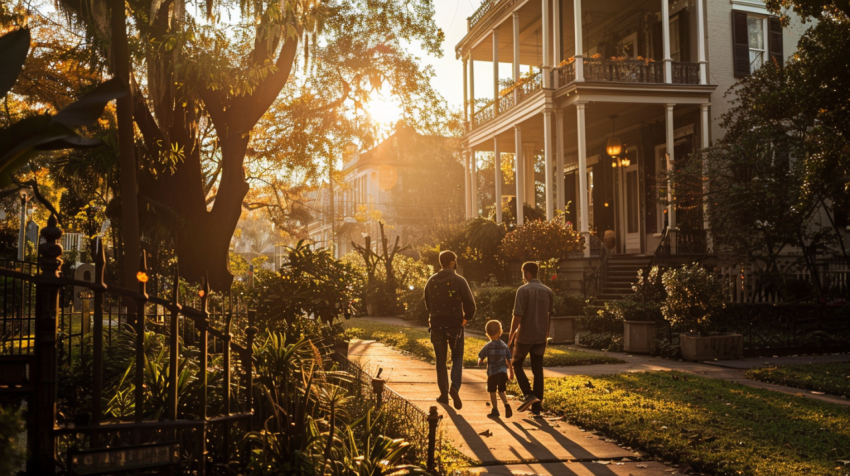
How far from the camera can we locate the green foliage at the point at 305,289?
9.80 m

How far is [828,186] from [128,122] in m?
14.8

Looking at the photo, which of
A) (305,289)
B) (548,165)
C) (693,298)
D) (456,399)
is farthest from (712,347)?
(548,165)

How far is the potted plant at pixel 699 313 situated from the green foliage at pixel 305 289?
661 centimetres

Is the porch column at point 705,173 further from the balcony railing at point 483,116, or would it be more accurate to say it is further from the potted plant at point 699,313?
the balcony railing at point 483,116

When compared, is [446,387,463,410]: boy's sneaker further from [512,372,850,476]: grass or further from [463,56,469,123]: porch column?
[463,56,469,123]: porch column

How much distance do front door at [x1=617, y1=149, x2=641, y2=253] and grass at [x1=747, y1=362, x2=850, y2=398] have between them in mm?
13259

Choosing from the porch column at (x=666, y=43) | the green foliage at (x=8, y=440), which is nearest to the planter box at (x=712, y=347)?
the porch column at (x=666, y=43)

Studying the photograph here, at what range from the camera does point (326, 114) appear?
25.0 meters

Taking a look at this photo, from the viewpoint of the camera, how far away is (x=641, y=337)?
14.5m

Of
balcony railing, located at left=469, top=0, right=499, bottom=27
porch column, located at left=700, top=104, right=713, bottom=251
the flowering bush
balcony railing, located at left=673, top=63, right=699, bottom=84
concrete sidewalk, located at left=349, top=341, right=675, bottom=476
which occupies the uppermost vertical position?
balcony railing, located at left=469, top=0, right=499, bottom=27

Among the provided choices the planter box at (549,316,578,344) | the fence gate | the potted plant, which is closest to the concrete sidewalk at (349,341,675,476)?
the fence gate

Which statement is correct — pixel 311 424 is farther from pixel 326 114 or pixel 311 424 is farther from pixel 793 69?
pixel 326 114

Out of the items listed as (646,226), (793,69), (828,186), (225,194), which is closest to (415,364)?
(225,194)

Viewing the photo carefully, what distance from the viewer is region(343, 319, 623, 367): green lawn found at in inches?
514
